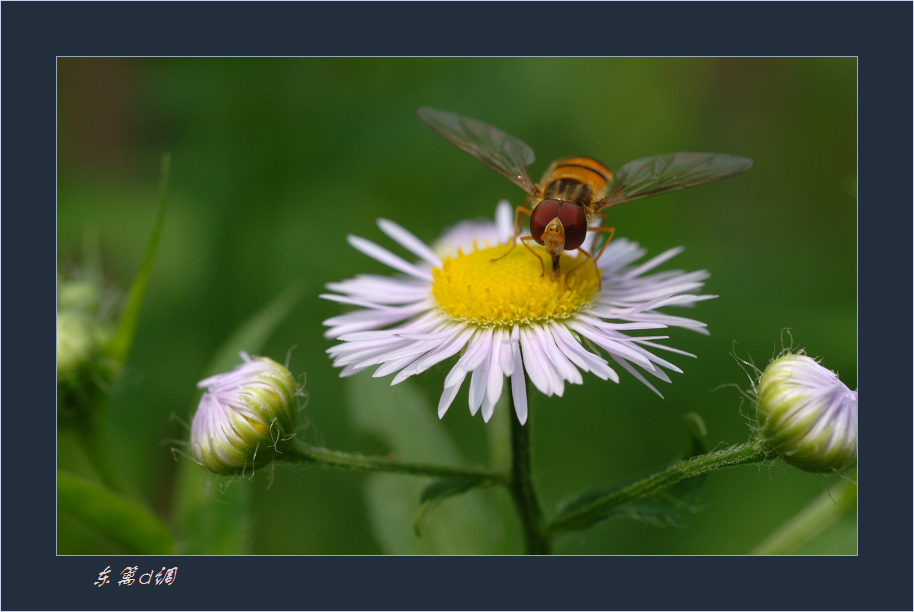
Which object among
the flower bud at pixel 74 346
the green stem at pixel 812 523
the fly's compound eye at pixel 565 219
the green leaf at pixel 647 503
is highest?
the fly's compound eye at pixel 565 219

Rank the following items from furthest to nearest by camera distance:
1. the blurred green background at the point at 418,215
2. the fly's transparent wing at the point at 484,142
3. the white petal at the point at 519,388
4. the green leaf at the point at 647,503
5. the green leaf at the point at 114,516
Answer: the blurred green background at the point at 418,215
the fly's transparent wing at the point at 484,142
the green leaf at the point at 114,516
the green leaf at the point at 647,503
the white petal at the point at 519,388

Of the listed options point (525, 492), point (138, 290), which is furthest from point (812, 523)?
point (138, 290)

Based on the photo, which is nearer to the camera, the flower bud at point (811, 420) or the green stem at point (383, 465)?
the flower bud at point (811, 420)


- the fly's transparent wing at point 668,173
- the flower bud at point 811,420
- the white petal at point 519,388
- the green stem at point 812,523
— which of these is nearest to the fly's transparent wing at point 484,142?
the fly's transparent wing at point 668,173

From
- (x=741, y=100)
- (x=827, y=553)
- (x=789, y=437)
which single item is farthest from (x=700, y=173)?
(x=741, y=100)

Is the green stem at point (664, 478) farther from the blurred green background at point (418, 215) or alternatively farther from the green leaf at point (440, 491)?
the blurred green background at point (418, 215)

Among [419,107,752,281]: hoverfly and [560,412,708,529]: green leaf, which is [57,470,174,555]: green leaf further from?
[419,107,752,281]: hoverfly

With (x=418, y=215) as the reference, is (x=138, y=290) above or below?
below

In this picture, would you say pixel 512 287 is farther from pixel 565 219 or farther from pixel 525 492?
pixel 525 492
